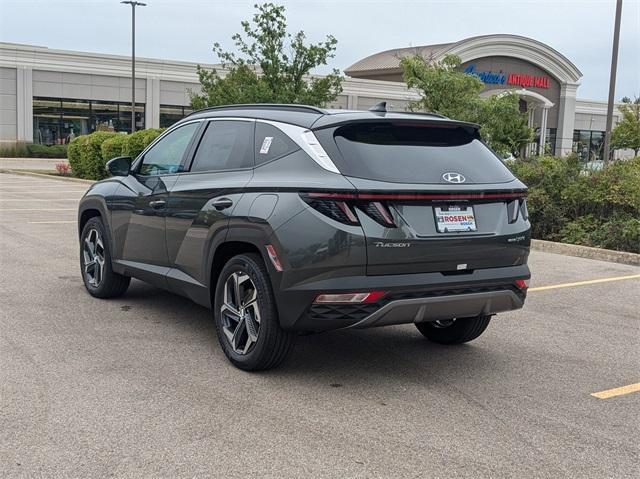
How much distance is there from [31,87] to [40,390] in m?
46.8

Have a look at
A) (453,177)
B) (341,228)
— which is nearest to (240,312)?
(341,228)

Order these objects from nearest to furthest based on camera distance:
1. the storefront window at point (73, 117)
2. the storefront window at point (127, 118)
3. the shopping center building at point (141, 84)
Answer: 1. the shopping center building at point (141, 84)
2. the storefront window at point (73, 117)
3. the storefront window at point (127, 118)

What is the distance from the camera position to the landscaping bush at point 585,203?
11602 mm

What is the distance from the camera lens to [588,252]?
11219 mm

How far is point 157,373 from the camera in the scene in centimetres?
506

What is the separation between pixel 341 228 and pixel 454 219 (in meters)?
0.78

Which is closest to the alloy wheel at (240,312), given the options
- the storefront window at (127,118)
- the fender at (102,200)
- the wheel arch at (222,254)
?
the wheel arch at (222,254)

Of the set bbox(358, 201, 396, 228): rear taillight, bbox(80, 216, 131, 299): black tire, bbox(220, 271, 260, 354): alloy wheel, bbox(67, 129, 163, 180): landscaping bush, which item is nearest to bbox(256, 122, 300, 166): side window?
bbox(358, 201, 396, 228): rear taillight

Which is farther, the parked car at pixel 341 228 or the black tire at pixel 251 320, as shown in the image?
the black tire at pixel 251 320

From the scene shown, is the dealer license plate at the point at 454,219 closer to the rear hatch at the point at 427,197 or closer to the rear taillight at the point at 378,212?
the rear hatch at the point at 427,197

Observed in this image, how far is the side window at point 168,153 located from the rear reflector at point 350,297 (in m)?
2.19

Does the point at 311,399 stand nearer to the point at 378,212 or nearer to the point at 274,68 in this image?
the point at 378,212

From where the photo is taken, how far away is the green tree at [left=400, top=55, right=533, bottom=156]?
17.8 m

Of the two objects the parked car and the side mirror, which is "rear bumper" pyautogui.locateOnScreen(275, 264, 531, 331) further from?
the side mirror
